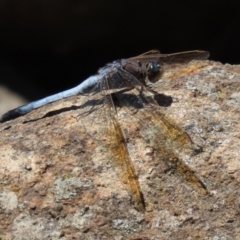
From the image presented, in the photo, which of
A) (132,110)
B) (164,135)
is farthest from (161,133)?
(132,110)

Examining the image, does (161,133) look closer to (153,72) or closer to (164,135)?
(164,135)

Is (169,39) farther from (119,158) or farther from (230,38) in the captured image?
(119,158)

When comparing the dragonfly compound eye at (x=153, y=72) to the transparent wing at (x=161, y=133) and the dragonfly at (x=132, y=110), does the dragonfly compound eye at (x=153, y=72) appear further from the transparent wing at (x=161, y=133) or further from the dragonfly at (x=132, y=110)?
the transparent wing at (x=161, y=133)

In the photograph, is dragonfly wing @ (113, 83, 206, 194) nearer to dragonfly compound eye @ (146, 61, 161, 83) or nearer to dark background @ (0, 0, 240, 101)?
dragonfly compound eye @ (146, 61, 161, 83)

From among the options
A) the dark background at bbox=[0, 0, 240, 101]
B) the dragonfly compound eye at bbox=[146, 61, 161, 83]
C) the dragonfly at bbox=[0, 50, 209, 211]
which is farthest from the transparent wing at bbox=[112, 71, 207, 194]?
the dark background at bbox=[0, 0, 240, 101]

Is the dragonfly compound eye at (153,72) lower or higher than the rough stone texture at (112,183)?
higher

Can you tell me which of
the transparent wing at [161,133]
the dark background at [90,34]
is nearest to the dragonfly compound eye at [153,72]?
the transparent wing at [161,133]
